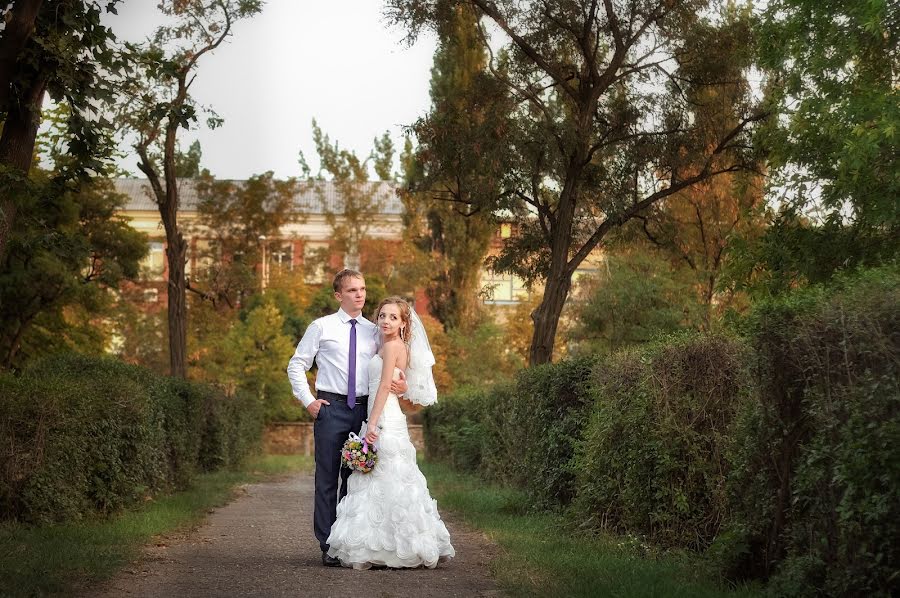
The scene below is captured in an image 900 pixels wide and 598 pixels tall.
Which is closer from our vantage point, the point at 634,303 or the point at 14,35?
the point at 14,35

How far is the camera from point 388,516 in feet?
33.1

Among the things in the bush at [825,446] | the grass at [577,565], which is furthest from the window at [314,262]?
the bush at [825,446]

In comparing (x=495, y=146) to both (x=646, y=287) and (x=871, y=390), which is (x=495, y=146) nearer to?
(x=646, y=287)

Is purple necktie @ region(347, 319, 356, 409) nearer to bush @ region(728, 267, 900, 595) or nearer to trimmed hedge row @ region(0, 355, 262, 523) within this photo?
bush @ region(728, 267, 900, 595)

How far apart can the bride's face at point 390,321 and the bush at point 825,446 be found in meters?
3.06

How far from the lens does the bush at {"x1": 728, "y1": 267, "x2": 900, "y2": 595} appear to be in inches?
246

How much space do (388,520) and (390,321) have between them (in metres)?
1.64

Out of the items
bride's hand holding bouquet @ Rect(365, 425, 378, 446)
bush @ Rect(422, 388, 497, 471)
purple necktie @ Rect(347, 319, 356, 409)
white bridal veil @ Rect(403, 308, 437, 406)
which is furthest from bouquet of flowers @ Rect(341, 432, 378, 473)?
bush @ Rect(422, 388, 497, 471)

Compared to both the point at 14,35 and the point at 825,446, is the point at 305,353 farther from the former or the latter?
the point at 14,35

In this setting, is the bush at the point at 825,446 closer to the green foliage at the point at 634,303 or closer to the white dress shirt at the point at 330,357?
the white dress shirt at the point at 330,357

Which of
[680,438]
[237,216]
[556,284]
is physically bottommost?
[680,438]

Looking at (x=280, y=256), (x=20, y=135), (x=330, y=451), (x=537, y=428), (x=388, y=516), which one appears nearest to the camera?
(x=388, y=516)

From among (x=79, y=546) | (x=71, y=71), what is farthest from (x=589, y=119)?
(x=79, y=546)

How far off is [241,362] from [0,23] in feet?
136
